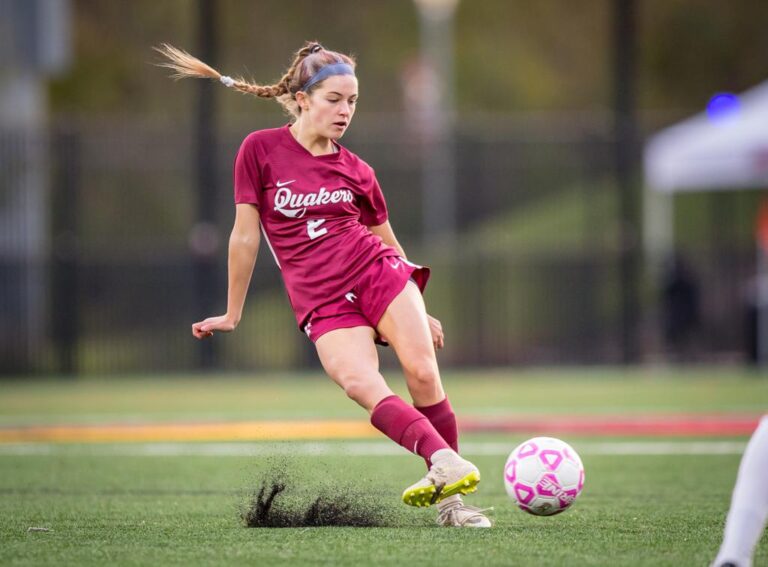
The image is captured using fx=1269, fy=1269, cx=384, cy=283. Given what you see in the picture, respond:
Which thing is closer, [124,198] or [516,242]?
[124,198]

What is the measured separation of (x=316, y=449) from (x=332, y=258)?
405 cm

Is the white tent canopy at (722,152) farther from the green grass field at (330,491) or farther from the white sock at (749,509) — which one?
the white sock at (749,509)

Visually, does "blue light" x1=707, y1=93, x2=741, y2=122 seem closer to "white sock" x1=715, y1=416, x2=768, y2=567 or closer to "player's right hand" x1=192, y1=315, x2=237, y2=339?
"player's right hand" x1=192, y1=315, x2=237, y2=339

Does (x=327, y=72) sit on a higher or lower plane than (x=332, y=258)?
higher

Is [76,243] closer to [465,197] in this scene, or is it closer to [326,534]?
[465,197]

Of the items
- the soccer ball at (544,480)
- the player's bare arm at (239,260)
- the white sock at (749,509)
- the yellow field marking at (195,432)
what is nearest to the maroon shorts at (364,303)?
the player's bare arm at (239,260)

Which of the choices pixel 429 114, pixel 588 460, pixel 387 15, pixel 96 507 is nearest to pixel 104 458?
pixel 96 507

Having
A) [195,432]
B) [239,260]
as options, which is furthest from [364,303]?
[195,432]

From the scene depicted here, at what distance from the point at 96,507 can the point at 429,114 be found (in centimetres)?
2513

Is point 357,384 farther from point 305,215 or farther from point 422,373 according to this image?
point 305,215

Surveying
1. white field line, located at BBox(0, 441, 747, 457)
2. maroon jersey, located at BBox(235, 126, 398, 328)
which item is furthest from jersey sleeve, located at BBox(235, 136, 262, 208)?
white field line, located at BBox(0, 441, 747, 457)

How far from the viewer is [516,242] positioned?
28844 mm

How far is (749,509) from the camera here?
171 inches

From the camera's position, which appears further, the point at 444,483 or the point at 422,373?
the point at 422,373
